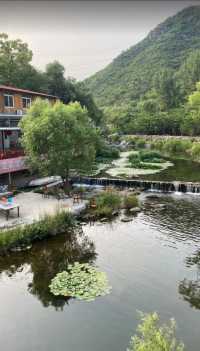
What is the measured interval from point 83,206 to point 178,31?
157 metres

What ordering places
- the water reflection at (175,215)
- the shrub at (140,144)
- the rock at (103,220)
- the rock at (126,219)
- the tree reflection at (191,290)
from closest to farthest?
the tree reflection at (191,290) → the water reflection at (175,215) → the rock at (103,220) → the rock at (126,219) → the shrub at (140,144)

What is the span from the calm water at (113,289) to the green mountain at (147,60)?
91.0 m

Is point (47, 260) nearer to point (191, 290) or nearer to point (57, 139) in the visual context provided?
point (191, 290)

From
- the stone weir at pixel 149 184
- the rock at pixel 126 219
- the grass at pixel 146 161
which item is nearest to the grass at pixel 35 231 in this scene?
the rock at pixel 126 219

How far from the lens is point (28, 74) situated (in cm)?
4838

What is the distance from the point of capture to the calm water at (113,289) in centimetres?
1004

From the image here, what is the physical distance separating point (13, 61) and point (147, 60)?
3797 inches

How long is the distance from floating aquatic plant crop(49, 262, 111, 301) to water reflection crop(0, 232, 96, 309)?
344 mm

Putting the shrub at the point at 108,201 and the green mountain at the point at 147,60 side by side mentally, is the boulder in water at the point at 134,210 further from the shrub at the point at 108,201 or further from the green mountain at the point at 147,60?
the green mountain at the point at 147,60

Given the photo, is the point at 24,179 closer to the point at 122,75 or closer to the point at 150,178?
the point at 150,178

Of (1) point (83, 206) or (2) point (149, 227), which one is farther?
(1) point (83, 206)

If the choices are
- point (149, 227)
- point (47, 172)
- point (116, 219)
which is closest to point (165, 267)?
Result: point (149, 227)

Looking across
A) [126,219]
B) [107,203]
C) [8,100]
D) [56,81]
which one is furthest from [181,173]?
[56,81]

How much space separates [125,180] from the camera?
101ft
